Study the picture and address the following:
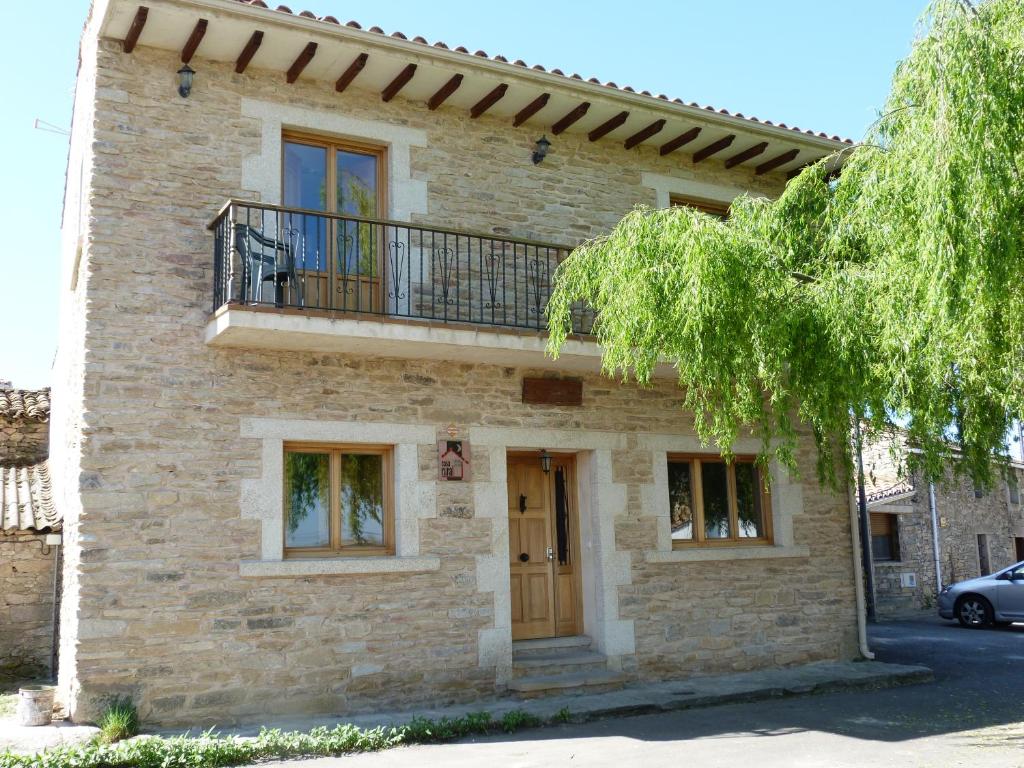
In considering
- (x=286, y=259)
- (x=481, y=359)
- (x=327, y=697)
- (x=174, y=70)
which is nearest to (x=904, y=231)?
(x=481, y=359)

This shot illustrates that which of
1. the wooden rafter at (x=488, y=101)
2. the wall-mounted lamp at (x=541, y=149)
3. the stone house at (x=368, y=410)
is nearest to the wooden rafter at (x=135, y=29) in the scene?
the stone house at (x=368, y=410)

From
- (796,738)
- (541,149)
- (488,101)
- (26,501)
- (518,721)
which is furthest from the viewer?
(26,501)

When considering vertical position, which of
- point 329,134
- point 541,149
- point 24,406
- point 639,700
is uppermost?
point 541,149

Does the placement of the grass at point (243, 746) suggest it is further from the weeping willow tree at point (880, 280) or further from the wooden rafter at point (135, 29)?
the wooden rafter at point (135, 29)

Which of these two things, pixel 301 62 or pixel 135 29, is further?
pixel 301 62

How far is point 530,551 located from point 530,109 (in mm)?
4304

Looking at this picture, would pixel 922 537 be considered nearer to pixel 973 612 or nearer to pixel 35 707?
pixel 973 612

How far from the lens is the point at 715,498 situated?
991 centimetres

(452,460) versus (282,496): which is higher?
(452,460)

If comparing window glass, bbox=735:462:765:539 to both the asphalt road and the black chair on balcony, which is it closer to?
the asphalt road

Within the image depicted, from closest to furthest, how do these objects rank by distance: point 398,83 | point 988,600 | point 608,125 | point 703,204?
point 398,83 → point 608,125 → point 703,204 → point 988,600

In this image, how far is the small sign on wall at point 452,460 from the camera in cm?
822

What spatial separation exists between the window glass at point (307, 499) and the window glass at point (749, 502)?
14.9 feet

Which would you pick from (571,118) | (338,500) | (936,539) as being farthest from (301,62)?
(936,539)
